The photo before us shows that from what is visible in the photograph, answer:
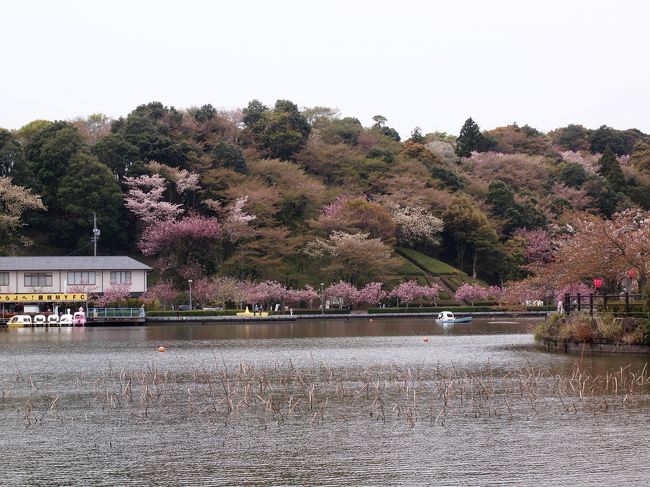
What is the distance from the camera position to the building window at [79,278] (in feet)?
251

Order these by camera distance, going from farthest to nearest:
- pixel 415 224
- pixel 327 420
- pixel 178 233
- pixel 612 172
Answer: pixel 612 172 → pixel 415 224 → pixel 178 233 → pixel 327 420

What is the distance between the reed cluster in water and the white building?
154 feet

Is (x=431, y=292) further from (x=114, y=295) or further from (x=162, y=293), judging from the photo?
(x=114, y=295)

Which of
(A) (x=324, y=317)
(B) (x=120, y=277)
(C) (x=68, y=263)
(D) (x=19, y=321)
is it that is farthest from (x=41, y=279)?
(A) (x=324, y=317)

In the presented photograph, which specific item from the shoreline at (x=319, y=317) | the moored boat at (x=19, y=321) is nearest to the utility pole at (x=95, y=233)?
the shoreline at (x=319, y=317)

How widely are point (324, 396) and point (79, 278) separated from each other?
56.4 meters

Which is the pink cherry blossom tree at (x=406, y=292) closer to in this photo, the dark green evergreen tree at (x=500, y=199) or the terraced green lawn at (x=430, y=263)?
the terraced green lawn at (x=430, y=263)

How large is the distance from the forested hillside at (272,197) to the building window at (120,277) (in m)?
3.63

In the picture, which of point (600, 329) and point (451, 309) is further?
point (451, 309)

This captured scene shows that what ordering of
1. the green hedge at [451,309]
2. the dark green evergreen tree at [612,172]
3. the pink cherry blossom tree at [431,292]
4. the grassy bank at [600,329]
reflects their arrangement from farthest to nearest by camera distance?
the dark green evergreen tree at [612,172], the pink cherry blossom tree at [431,292], the green hedge at [451,309], the grassy bank at [600,329]

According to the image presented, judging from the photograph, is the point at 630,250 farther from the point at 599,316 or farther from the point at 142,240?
the point at 142,240

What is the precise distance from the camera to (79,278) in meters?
76.6

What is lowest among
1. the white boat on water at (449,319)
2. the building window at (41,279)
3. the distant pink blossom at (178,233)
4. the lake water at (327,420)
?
the lake water at (327,420)

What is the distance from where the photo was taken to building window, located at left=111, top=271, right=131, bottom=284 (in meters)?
76.9
